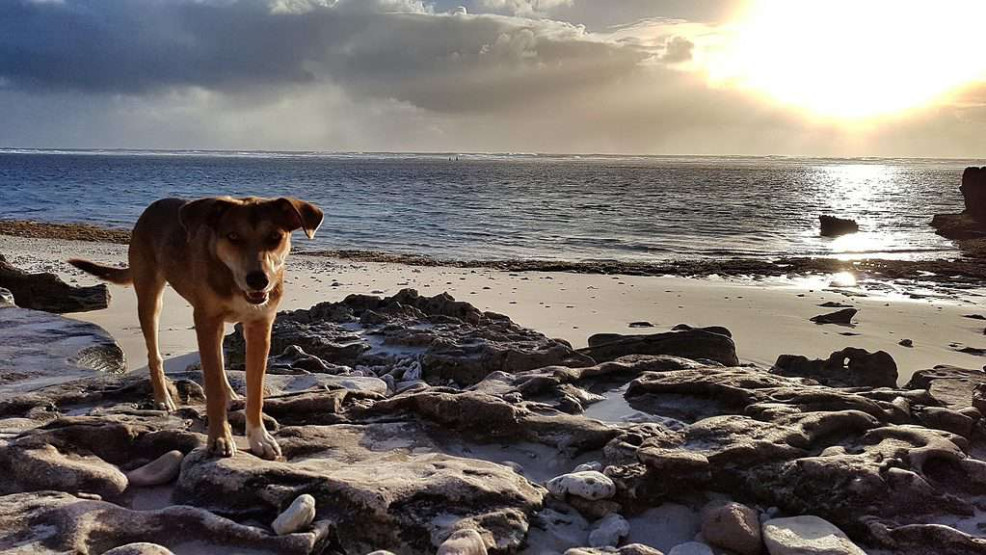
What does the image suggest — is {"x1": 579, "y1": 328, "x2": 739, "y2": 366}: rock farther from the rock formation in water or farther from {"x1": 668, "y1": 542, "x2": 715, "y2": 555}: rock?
the rock formation in water

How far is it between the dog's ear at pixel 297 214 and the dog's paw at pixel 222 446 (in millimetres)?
1285

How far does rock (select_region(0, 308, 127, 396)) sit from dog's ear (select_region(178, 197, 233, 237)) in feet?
8.75

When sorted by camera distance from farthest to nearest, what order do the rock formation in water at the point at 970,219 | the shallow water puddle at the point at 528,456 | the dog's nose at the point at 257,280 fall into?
the rock formation in water at the point at 970,219, the shallow water puddle at the point at 528,456, the dog's nose at the point at 257,280

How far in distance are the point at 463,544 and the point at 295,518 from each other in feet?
2.72

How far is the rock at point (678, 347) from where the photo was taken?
328 inches

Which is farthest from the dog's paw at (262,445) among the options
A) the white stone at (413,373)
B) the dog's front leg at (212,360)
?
the white stone at (413,373)

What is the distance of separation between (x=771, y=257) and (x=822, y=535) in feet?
67.9

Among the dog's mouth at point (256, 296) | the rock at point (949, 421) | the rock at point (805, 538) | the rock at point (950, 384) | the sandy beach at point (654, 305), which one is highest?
the dog's mouth at point (256, 296)

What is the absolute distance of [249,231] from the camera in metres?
4.08

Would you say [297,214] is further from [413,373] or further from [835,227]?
[835,227]

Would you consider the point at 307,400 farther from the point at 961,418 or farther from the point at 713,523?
the point at 961,418

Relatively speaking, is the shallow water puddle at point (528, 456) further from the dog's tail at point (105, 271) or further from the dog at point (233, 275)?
the dog's tail at point (105, 271)

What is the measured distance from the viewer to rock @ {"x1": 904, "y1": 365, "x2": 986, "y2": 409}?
604 cm

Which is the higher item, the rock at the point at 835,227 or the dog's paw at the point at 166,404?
the dog's paw at the point at 166,404
